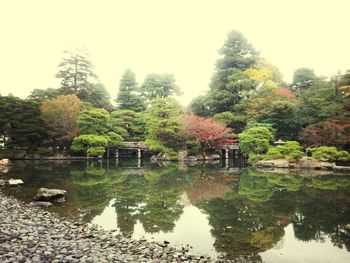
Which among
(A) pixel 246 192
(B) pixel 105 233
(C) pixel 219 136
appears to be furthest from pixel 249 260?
(C) pixel 219 136

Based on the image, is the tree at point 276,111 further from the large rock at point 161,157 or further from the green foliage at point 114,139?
the green foliage at point 114,139

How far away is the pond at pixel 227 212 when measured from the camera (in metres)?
5.83

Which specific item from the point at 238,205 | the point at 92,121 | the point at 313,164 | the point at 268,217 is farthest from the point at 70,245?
the point at 92,121

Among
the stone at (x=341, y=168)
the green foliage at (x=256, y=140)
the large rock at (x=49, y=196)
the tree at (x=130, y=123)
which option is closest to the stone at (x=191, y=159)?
the green foliage at (x=256, y=140)

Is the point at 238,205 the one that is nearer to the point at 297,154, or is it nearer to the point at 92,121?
the point at 297,154

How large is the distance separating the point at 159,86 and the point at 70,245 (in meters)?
33.0

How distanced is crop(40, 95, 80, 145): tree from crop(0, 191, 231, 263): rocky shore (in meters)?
21.4

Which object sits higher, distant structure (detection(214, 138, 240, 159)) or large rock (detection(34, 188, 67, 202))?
distant structure (detection(214, 138, 240, 159))

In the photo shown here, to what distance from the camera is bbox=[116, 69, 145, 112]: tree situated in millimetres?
36906

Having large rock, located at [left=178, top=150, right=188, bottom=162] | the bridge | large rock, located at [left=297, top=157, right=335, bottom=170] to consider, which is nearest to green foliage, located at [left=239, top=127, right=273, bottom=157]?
large rock, located at [left=297, top=157, right=335, bottom=170]

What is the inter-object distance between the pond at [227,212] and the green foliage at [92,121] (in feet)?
43.4

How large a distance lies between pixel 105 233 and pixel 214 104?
87.6 ft

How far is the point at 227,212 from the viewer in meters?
8.52

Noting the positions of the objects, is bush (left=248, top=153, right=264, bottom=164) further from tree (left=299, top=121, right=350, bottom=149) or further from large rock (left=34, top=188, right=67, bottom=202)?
large rock (left=34, top=188, right=67, bottom=202)
